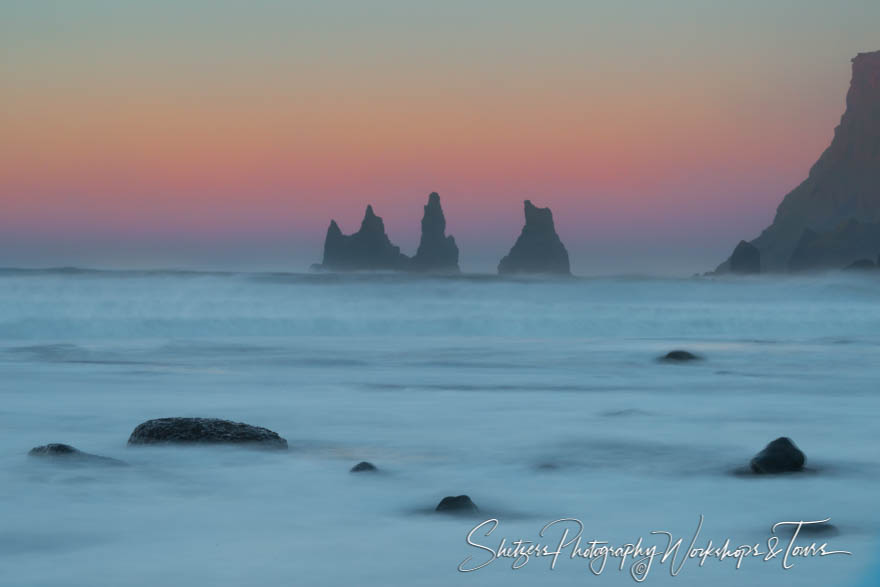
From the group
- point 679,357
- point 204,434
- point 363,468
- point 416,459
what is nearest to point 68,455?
point 204,434

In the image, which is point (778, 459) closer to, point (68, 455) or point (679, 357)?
point (68, 455)

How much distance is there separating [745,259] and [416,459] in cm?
7598

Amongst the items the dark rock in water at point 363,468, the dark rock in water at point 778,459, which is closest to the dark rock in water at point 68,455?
the dark rock in water at point 363,468

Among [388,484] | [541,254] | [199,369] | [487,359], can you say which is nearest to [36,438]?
[388,484]

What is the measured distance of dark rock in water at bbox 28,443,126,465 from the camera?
530 cm

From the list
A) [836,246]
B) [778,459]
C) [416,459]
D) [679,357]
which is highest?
[836,246]

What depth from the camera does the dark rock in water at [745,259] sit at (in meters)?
78.1

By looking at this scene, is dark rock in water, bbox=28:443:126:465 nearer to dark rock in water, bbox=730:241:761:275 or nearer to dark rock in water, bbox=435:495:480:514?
dark rock in water, bbox=435:495:480:514

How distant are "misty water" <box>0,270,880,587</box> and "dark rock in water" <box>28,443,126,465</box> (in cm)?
8

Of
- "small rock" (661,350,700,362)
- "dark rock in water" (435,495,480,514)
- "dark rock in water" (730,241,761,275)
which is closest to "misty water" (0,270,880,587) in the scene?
"dark rock in water" (435,495,480,514)

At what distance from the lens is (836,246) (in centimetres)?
8462

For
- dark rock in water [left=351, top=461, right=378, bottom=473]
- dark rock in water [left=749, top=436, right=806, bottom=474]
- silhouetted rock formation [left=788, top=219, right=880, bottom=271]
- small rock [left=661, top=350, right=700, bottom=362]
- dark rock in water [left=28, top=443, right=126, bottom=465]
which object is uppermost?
silhouetted rock formation [left=788, top=219, right=880, bottom=271]

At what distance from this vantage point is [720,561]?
3.59 meters

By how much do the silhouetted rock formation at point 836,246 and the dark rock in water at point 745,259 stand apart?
26.0 feet
